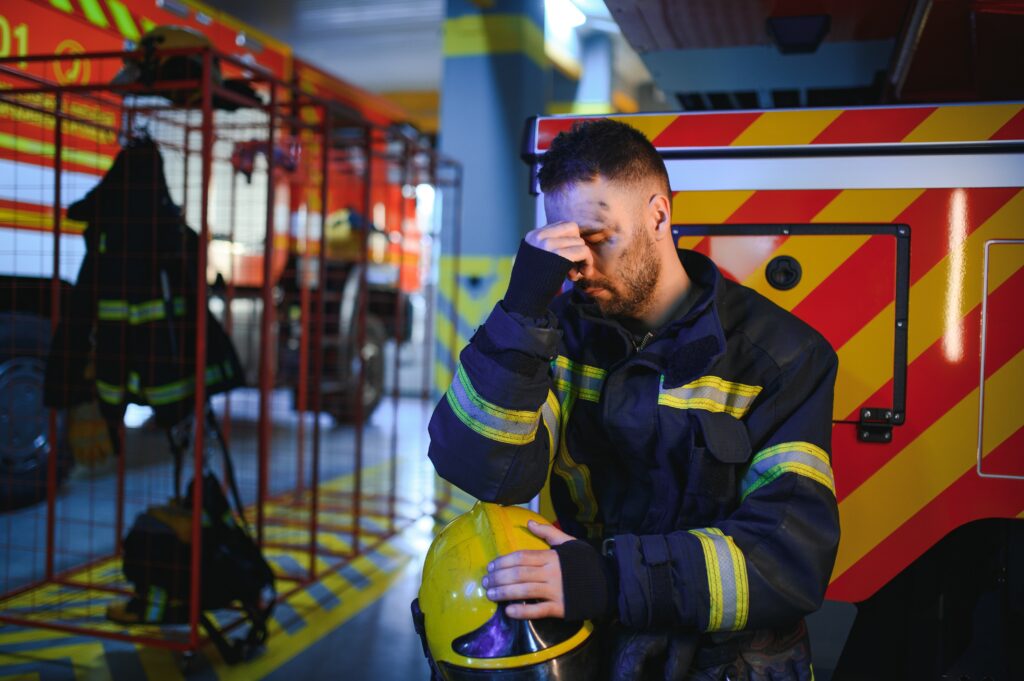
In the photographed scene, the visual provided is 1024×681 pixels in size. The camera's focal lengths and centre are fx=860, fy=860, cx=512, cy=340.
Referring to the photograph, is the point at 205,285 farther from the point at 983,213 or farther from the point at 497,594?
the point at 983,213

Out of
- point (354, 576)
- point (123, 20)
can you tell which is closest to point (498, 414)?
point (354, 576)

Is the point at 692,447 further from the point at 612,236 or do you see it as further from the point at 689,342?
the point at 612,236

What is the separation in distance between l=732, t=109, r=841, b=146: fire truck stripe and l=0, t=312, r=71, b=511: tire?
4.25 meters

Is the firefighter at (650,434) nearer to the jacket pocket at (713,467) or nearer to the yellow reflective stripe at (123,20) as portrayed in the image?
the jacket pocket at (713,467)

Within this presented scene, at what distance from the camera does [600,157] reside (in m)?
1.83

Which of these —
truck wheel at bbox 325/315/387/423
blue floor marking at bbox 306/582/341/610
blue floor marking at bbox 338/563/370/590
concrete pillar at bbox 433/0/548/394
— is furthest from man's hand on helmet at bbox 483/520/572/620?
truck wheel at bbox 325/315/387/423

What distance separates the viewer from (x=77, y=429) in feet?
15.1

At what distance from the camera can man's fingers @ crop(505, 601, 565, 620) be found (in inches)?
62.3

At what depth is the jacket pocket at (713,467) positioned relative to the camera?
1747 millimetres

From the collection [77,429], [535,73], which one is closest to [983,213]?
[77,429]

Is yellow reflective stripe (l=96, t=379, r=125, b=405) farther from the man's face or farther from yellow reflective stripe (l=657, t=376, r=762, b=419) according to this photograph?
yellow reflective stripe (l=657, t=376, r=762, b=419)

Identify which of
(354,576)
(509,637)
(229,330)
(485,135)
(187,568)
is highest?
(485,135)

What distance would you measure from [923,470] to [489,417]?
1.09 metres

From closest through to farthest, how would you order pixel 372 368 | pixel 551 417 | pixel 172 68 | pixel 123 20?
1. pixel 551 417
2. pixel 172 68
3. pixel 123 20
4. pixel 372 368
